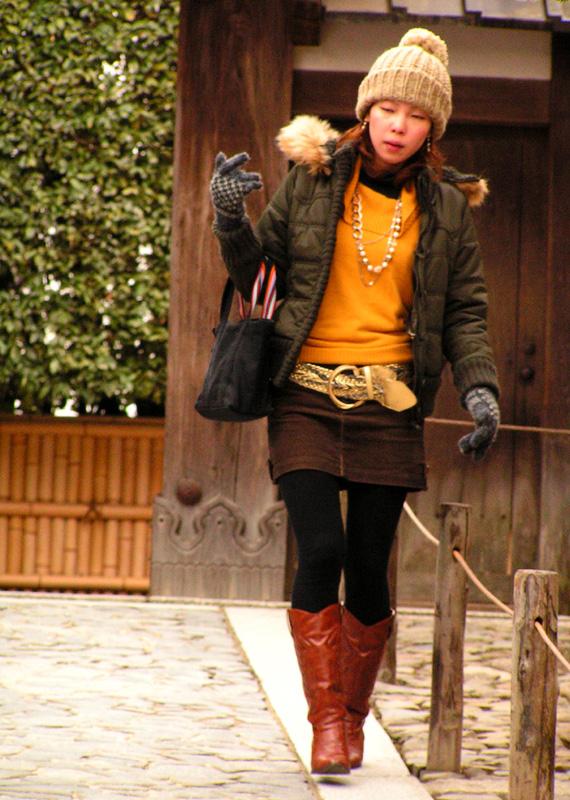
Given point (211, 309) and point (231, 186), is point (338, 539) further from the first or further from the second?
point (211, 309)

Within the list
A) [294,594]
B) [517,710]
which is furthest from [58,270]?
[517,710]

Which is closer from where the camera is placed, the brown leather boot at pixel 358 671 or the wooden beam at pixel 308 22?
the brown leather boot at pixel 358 671

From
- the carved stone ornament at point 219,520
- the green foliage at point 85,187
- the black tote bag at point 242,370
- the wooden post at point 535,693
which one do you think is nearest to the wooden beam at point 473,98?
the green foliage at point 85,187

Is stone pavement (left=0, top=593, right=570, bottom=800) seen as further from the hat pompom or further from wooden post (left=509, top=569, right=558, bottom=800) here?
the hat pompom

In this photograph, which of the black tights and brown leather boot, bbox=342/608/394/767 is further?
brown leather boot, bbox=342/608/394/767

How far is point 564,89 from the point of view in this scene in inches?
229

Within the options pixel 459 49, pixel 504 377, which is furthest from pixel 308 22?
pixel 504 377

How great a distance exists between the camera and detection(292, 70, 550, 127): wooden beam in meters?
5.79

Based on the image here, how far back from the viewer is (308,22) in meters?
5.59

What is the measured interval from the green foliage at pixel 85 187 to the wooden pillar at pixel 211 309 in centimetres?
35

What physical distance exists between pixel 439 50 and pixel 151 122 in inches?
119

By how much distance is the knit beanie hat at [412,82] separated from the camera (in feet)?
9.97

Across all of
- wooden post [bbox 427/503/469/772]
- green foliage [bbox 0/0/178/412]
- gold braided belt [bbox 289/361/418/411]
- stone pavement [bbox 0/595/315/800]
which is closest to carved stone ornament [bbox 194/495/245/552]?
stone pavement [bbox 0/595/315/800]

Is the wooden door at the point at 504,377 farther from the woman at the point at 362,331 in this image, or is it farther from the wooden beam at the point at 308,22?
the woman at the point at 362,331
